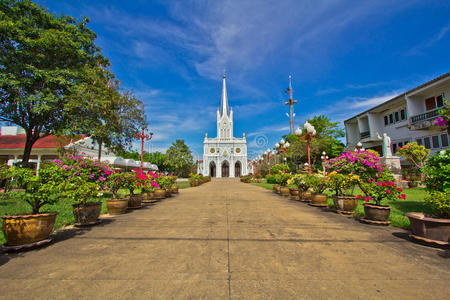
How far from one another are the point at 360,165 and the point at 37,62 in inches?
759

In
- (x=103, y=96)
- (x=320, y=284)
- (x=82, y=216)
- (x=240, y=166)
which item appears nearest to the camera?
(x=320, y=284)

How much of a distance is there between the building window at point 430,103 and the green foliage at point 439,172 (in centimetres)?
2028

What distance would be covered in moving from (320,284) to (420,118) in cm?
2523

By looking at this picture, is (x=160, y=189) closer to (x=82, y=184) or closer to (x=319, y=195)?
(x=82, y=184)

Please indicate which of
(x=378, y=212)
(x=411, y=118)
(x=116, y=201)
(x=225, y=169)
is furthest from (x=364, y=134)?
(x=225, y=169)

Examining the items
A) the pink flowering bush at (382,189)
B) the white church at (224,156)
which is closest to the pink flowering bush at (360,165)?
the pink flowering bush at (382,189)

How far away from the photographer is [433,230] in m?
3.74

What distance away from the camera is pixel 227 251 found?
11.6 ft

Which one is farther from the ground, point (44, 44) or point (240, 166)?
point (44, 44)

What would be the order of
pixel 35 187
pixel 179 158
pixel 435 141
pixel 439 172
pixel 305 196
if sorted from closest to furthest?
pixel 35 187, pixel 439 172, pixel 305 196, pixel 435 141, pixel 179 158

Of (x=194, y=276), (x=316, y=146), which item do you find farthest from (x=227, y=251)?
(x=316, y=146)

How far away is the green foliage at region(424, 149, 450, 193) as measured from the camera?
4.70 meters

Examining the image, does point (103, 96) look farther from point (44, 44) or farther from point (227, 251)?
point (227, 251)

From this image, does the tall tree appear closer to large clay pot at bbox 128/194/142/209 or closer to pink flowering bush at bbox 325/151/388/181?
large clay pot at bbox 128/194/142/209
